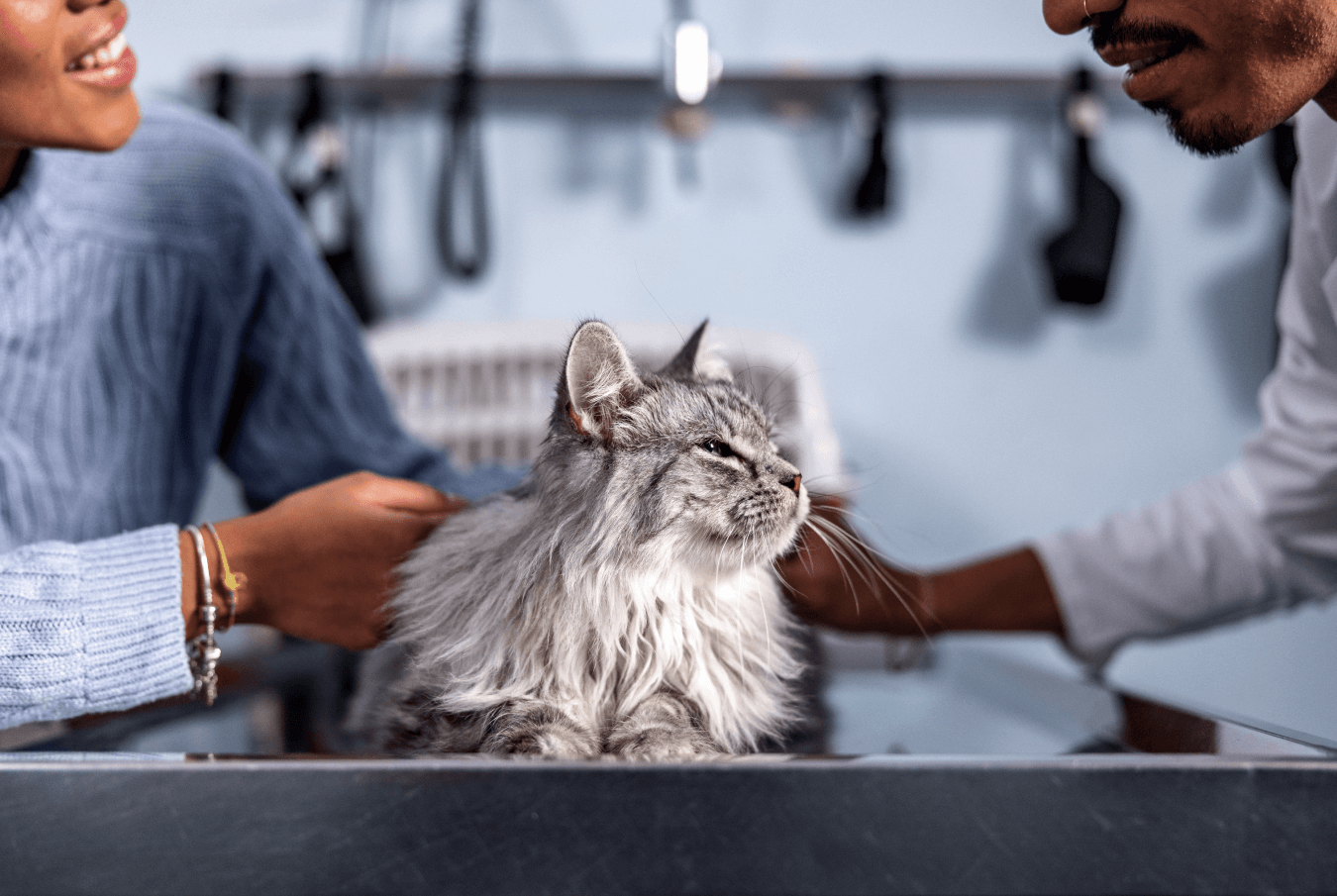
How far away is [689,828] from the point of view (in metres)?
0.55

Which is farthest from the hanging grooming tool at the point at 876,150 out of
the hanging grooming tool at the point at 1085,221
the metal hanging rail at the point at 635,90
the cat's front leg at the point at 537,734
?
the cat's front leg at the point at 537,734

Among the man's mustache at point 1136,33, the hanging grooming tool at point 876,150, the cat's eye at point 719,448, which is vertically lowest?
the cat's eye at point 719,448

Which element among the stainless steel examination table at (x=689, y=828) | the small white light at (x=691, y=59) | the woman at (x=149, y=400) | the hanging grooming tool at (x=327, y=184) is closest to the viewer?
the stainless steel examination table at (x=689, y=828)

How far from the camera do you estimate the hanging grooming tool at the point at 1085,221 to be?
1.89 metres

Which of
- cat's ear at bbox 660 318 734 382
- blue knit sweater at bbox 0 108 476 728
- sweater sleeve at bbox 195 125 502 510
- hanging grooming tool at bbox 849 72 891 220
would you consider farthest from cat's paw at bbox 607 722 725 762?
hanging grooming tool at bbox 849 72 891 220

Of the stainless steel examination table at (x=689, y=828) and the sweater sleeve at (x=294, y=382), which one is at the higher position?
the sweater sleeve at (x=294, y=382)

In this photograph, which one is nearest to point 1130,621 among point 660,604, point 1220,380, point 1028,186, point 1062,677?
point 1062,677

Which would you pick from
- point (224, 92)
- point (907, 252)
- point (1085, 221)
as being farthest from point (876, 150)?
point (224, 92)

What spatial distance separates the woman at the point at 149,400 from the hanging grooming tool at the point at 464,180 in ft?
1.89

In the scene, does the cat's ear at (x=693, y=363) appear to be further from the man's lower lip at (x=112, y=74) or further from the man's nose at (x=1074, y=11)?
the man's lower lip at (x=112, y=74)

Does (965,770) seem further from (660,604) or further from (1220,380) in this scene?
(1220,380)

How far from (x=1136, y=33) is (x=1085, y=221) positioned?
1250 millimetres

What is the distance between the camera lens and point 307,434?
1.29 meters

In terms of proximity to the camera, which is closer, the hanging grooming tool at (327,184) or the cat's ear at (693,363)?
the cat's ear at (693,363)
